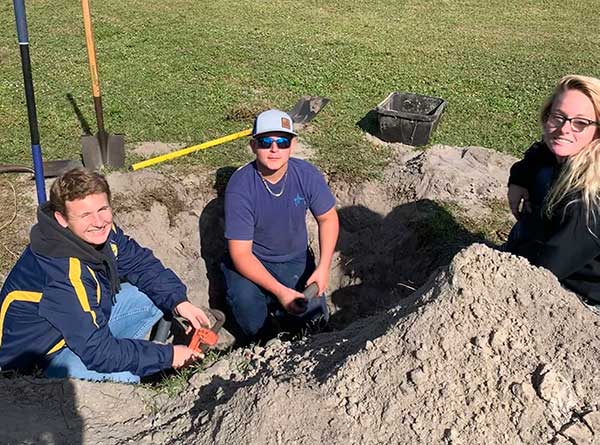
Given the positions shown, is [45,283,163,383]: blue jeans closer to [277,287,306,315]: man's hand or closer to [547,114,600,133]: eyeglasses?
[277,287,306,315]: man's hand

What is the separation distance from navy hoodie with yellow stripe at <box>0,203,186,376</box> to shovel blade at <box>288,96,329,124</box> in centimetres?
360

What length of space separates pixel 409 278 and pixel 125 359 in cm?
244

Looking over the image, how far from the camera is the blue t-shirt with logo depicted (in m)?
4.45

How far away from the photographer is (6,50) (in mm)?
9195

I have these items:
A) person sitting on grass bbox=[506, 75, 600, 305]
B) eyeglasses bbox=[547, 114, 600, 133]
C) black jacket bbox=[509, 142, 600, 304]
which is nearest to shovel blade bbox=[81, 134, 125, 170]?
black jacket bbox=[509, 142, 600, 304]

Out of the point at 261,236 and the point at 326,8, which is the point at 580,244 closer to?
the point at 261,236

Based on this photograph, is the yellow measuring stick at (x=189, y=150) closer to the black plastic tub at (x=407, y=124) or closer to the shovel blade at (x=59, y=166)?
the shovel blade at (x=59, y=166)

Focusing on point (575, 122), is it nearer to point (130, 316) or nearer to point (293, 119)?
point (130, 316)

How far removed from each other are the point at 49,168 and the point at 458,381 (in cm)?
434

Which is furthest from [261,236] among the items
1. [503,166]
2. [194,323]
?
[503,166]

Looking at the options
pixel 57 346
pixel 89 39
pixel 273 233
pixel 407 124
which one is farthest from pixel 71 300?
pixel 407 124

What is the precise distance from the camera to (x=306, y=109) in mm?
6996

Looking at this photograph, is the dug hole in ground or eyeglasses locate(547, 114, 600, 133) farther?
eyeglasses locate(547, 114, 600, 133)

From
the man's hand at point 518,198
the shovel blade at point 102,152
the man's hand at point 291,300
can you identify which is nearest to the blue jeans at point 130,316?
the man's hand at point 291,300
